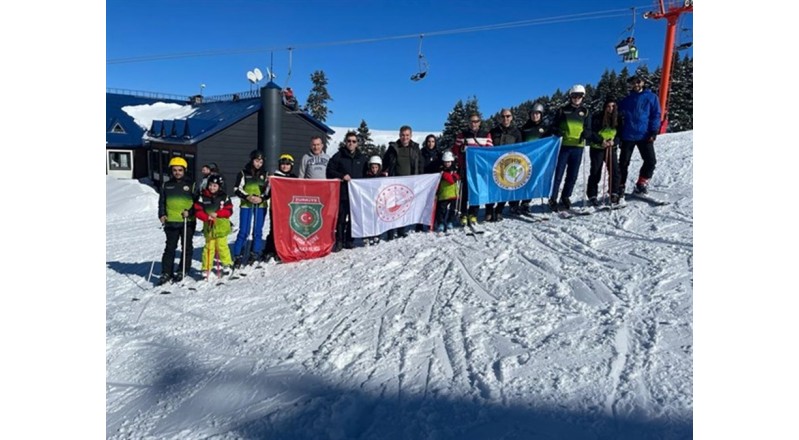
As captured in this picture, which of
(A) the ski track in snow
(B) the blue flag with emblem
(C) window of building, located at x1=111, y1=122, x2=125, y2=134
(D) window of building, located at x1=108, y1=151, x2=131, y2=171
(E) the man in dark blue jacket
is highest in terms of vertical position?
(C) window of building, located at x1=111, y1=122, x2=125, y2=134

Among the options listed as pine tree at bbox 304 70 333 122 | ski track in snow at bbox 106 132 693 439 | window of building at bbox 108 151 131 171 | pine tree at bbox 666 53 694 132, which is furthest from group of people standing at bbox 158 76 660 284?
pine tree at bbox 304 70 333 122

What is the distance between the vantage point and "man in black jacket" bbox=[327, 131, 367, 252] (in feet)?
25.6

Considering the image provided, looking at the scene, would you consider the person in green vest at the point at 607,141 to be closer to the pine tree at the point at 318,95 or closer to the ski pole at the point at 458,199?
the ski pole at the point at 458,199

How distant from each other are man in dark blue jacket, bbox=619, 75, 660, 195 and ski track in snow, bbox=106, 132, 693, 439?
122 centimetres

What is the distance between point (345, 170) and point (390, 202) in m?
0.93

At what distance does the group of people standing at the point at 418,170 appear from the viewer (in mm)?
6910

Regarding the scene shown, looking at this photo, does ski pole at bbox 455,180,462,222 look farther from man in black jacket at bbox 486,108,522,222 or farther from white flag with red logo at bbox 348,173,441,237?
man in black jacket at bbox 486,108,522,222

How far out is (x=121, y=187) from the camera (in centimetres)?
2109

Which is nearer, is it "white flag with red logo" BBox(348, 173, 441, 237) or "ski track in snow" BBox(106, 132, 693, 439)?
"ski track in snow" BBox(106, 132, 693, 439)

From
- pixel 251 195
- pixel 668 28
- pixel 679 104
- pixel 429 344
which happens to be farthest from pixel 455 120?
pixel 429 344

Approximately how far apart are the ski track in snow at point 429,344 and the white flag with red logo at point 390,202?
69cm

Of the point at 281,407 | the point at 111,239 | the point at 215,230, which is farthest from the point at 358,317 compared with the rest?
the point at 111,239

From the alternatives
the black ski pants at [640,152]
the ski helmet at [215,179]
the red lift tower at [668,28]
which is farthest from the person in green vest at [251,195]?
the red lift tower at [668,28]

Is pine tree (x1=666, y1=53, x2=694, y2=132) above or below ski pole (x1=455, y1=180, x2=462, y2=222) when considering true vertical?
above
